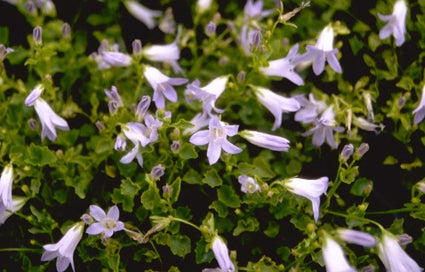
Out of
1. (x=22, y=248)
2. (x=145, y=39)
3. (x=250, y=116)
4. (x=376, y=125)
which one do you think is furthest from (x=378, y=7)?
(x=22, y=248)

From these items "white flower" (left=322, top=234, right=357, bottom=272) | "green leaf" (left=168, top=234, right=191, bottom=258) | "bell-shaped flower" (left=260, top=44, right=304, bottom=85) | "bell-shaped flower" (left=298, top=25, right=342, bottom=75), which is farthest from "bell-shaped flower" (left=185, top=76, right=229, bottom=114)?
"white flower" (left=322, top=234, right=357, bottom=272)

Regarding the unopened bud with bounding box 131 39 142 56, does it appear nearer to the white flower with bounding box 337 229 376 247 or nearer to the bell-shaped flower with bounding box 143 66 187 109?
the bell-shaped flower with bounding box 143 66 187 109

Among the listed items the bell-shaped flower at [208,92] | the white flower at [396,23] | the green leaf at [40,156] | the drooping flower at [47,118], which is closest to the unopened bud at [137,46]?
the bell-shaped flower at [208,92]

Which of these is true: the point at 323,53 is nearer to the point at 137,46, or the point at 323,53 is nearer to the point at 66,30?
the point at 137,46

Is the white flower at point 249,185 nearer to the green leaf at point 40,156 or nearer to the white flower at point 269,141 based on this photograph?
the white flower at point 269,141

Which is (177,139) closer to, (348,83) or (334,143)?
(334,143)
